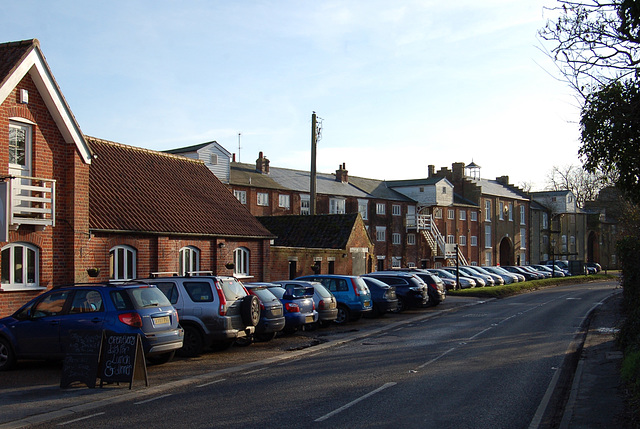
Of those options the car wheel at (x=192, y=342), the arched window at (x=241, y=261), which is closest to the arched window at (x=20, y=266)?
the car wheel at (x=192, y=342)

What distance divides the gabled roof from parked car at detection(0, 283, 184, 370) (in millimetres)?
6590

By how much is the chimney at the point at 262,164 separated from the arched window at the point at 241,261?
29220mm

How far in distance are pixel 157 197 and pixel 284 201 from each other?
98.4 feet

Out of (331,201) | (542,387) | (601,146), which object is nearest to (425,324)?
(542,387)

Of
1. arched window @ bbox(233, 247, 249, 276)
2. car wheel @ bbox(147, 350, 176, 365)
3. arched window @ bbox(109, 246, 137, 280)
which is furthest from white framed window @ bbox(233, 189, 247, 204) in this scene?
car wheel @ bbox(147, 350, 176, 365)

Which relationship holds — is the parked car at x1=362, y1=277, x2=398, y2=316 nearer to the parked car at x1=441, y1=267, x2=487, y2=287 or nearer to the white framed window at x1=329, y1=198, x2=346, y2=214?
the parked car at x1=441, y1=267, x2=487, y2=287

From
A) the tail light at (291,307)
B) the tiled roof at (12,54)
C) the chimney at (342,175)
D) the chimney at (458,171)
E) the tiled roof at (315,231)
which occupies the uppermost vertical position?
the chimney at (458,171)

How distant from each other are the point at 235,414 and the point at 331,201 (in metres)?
48.8

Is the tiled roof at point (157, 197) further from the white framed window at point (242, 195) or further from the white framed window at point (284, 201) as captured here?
the white framed window at point (284, 201)

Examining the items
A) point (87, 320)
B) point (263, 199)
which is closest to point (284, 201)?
point (263, 199)

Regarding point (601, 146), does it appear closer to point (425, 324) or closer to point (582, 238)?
point (425, 324)

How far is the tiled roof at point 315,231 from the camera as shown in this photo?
3503 centimetres

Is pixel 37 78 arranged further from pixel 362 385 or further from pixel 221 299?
pixel 362 385

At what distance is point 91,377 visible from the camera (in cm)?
1093
